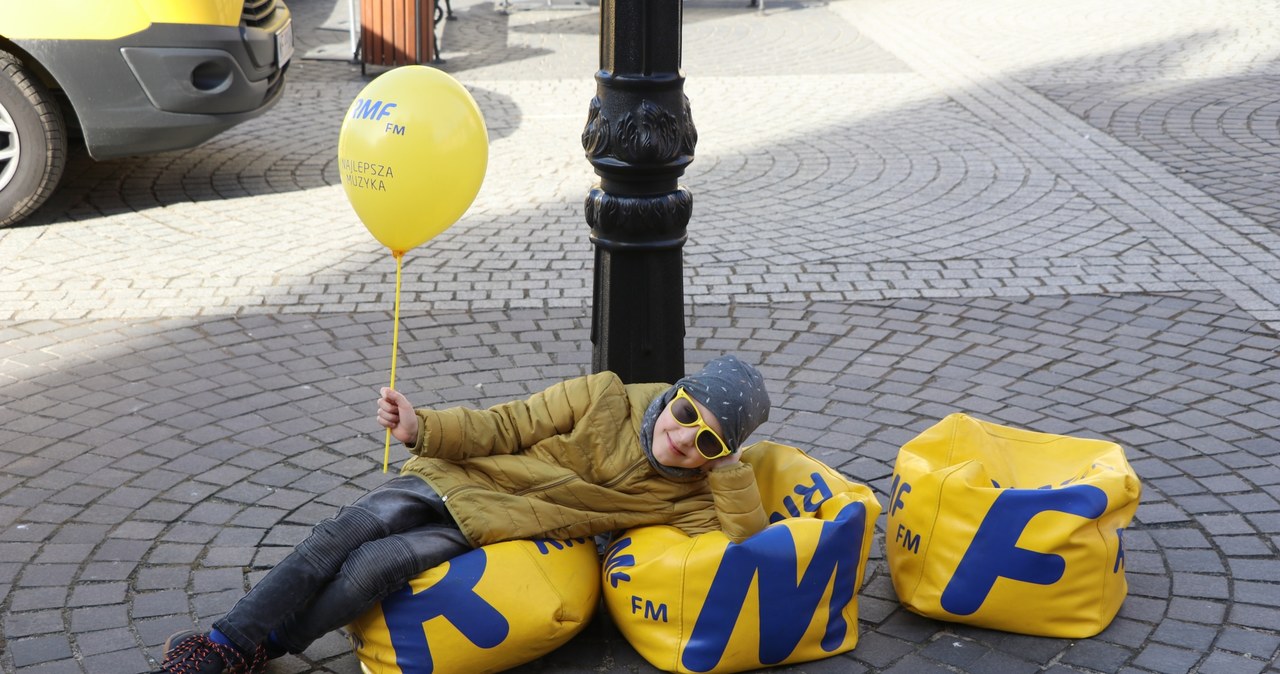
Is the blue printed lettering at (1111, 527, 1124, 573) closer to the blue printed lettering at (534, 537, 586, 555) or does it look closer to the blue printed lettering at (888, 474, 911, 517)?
the blue printed lettering at (888, 474, 911, 517)

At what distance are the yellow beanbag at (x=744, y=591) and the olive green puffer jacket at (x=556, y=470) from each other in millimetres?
104

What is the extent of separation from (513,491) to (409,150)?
101cm

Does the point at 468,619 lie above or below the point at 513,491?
below

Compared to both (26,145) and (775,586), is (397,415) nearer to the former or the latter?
(775,586)

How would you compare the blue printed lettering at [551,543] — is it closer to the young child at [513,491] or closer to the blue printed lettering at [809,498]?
the young child at [513,491]

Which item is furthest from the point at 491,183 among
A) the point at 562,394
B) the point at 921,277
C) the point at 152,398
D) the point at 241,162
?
the point at 562,394

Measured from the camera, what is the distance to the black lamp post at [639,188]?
12.2ft

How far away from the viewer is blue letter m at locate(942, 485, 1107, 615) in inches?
137

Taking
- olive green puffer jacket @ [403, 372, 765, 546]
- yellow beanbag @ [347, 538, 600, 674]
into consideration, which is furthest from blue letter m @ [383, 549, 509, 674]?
olive green puffer jacket @ [403, 372, 765, 546]

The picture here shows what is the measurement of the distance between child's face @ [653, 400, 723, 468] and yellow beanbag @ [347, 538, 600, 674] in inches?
17.8

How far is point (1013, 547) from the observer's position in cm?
352

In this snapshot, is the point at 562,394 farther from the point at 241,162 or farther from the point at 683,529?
the point at 241,162

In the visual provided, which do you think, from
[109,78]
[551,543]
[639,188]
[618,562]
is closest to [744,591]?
[618,562]

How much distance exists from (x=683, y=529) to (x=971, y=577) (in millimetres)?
803
